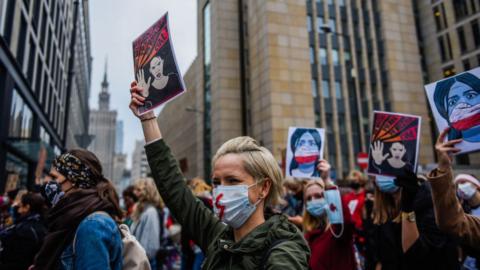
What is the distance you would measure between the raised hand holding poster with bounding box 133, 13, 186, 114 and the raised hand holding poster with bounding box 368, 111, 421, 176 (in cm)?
232

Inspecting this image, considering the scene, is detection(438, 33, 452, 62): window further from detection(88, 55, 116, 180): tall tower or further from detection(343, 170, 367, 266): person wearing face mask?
detection(88, 55, 116, 180): tall tower

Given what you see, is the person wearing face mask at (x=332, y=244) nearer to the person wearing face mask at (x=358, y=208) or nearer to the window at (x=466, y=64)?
the person wearing face mask at (x=358, y=208)

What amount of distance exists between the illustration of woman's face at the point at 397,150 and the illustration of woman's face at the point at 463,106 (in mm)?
1101

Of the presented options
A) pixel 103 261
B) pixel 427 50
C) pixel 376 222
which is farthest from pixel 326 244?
pixel 427 50

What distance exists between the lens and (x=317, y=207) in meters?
4.15

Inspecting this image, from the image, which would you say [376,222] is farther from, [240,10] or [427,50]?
[427,50]

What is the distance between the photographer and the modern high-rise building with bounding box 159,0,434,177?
3032 cm

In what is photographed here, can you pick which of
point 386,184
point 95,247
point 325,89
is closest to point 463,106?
point 386,184

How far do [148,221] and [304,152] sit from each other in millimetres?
2730

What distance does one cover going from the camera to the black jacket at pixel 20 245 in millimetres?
4223

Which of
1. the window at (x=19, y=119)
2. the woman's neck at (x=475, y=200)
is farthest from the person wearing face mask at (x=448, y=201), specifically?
the window at (x=19, y=119)

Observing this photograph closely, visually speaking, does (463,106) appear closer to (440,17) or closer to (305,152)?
(305,152)

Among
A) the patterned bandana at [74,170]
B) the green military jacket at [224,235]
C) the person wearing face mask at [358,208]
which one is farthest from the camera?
the person wearing face mask at [358,208]

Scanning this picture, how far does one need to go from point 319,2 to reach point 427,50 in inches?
635
